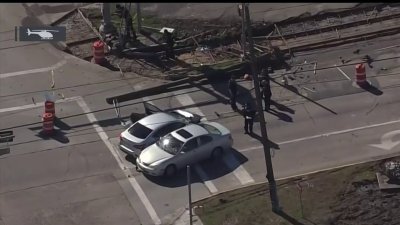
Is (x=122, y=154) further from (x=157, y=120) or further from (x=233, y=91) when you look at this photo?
(x=233, y=91)

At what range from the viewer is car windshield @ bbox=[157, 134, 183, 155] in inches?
1197

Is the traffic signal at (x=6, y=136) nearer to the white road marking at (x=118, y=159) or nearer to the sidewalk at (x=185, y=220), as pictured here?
the white road marking at (x=118, y=159)

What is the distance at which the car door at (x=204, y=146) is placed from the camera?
30.7 m

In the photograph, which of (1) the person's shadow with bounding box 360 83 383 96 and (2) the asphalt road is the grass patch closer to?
(2) the asphalt road

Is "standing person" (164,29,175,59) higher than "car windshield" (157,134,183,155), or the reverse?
"standing person" (164,29,175,59)

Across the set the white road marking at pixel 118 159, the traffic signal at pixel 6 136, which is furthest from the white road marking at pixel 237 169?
the traffic signal at pixel 6 136

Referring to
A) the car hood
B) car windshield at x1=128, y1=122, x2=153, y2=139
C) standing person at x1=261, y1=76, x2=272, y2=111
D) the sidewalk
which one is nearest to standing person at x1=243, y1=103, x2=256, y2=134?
standing person at x1=261, y1=76, x2=272, y2=111

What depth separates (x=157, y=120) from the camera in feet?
105

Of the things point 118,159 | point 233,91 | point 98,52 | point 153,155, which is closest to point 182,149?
point 153,155

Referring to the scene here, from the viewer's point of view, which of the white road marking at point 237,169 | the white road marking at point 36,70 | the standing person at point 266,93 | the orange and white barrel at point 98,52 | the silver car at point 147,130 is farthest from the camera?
the orange and white barrel at point 98,52

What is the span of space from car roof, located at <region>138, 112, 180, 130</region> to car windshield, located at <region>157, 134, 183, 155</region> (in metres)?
0.90

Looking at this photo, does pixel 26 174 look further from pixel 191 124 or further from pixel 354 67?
pixel 354 67

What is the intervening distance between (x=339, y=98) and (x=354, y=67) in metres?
2.84

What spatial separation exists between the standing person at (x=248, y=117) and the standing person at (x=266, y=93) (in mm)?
1128
